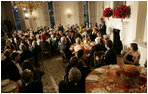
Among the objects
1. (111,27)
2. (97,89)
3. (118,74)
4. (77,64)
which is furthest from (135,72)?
(111,27)

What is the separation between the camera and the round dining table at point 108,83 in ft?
7.48

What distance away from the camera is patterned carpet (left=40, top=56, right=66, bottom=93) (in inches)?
158

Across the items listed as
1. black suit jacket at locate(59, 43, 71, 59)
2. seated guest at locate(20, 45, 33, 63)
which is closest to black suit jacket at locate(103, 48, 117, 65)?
black suit jacket at locate(59, 43, 71, 59)

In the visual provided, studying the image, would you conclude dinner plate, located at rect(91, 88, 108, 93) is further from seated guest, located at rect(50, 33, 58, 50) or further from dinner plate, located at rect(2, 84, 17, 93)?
seated guest, located at rect(50, 33, 58, 50)

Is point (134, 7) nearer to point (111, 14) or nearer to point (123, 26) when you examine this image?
point (123, 26)

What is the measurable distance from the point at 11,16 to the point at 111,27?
10.3m

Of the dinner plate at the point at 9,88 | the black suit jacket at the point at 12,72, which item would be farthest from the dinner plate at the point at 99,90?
the black suit jacket at the point at 12,72

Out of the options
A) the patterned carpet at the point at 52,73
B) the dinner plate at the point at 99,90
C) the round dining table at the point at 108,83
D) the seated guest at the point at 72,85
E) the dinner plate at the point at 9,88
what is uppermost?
the seated guest at the point at 72,85

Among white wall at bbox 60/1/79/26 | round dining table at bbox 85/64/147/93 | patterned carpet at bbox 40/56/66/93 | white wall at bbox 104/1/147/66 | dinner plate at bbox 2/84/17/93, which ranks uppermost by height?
white wall at bbox 60/1/79/26

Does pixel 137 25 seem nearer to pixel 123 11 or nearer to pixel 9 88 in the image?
pixel 123 11

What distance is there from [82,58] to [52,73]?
1333 mm

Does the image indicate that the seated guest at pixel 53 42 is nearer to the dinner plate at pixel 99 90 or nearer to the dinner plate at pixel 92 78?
the dinner plate at pixel 92 78

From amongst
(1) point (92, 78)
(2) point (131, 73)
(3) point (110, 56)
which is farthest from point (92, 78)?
(3) point (110, 56)

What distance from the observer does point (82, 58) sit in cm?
476
